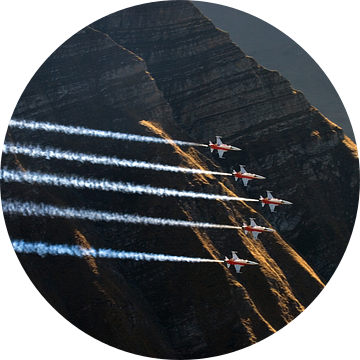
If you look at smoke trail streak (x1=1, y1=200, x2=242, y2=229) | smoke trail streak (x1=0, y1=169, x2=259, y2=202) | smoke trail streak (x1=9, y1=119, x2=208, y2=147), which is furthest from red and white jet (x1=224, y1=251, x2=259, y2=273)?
smoke trail streak (x1=9, y1=119, x2=208, y2=147)

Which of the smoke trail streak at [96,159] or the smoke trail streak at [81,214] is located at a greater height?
the smoke trail streak at [96,159]

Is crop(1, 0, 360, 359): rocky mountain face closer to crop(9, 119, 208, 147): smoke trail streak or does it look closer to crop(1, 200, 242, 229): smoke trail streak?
crop(1, 200, 242, 229): smoke trail streak

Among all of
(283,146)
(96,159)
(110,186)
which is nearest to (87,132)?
(96,159)

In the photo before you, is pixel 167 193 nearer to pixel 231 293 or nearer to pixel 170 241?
pixel 170 241

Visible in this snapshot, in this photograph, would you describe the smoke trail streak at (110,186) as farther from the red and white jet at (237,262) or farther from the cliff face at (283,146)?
the cliff face at (283,146)

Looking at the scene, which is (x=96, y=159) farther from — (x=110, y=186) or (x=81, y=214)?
(x=81, y=214)

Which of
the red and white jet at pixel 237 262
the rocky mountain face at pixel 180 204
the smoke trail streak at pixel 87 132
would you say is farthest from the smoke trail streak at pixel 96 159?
the red and white jet at pixel 237 262

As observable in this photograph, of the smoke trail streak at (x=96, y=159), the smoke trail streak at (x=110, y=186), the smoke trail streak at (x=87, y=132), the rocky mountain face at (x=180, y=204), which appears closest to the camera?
the rocky mountain face at (x=180, y=204)
